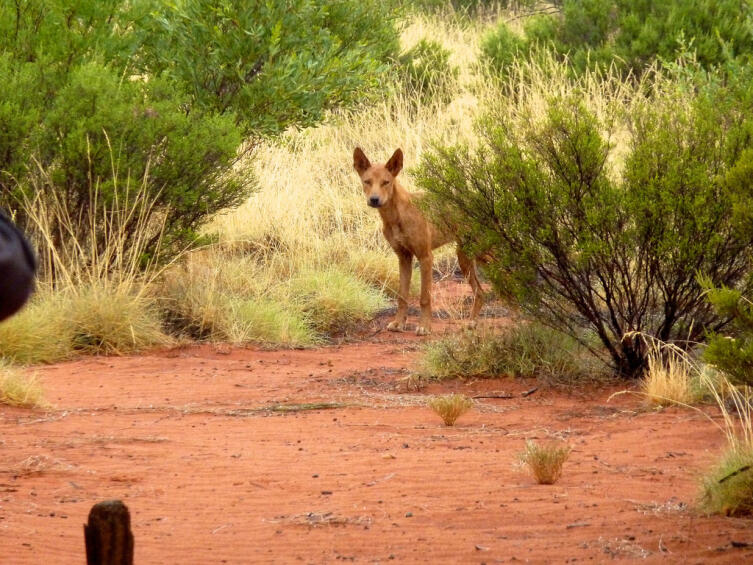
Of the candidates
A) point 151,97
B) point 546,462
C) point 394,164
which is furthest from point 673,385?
point 151,97

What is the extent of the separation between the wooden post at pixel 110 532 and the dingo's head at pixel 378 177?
982cm

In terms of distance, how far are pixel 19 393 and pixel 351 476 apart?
10.4 feet

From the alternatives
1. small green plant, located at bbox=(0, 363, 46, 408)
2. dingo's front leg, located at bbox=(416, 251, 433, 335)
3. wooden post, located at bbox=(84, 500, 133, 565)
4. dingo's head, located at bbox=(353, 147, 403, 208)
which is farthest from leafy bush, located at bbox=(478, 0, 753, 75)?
wooden post, located at bbox=(84, 500, 133, 565)

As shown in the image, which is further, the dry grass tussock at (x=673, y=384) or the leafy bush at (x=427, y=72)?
the leafy bush at (x=427, y=72)

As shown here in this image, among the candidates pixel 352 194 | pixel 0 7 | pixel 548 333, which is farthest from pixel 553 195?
pixel 352 194

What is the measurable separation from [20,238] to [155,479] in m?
4.70

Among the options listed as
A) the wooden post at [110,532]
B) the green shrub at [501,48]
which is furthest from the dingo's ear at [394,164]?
the green shrub at [501,48]

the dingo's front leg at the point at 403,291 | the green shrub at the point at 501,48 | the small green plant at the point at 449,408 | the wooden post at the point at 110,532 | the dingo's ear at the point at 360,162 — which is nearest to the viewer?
the wooden post at the point at 110,532

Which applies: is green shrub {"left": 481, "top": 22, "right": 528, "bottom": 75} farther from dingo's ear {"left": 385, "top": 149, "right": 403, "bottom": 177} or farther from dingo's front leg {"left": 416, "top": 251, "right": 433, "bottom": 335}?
dingo's front leg {"left": 416, "top": 251, "right": 433, "bottom": 335}

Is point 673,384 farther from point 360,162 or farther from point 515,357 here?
point 360,162

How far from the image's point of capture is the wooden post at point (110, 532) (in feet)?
9.15

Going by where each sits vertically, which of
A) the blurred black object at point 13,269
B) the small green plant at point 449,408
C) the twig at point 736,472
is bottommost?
the small green plant at point 449,408

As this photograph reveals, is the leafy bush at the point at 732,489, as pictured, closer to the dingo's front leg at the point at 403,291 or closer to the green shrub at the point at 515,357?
the green shrub at the point at 515,357

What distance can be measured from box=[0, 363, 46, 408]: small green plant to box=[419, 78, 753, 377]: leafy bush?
3.27 meters
